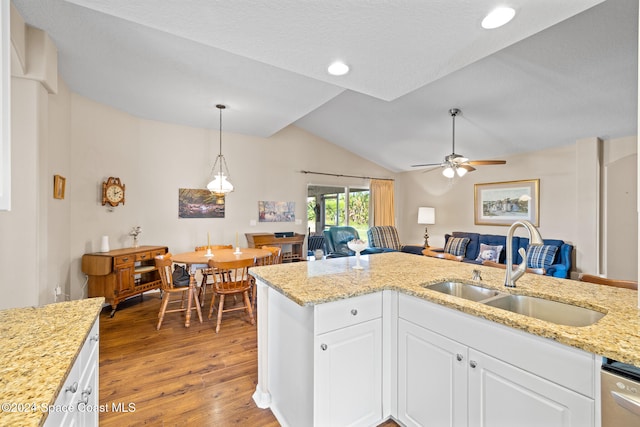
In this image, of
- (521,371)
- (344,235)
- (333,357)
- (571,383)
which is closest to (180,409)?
(333,357)

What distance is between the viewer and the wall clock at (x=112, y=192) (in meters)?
3.97

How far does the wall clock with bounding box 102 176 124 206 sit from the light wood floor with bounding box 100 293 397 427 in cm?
152

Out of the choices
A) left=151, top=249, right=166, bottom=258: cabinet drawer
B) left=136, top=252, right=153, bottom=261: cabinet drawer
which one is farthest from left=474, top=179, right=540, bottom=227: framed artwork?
left=136, top=252, right=153, bottom=261: cabinet drawer

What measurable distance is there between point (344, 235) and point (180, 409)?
4840 millimetres

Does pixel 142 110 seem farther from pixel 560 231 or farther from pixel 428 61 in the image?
pixel 560 231

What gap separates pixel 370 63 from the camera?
225cm

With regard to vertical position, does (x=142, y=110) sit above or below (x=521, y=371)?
above

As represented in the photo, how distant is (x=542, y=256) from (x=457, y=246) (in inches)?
55.3

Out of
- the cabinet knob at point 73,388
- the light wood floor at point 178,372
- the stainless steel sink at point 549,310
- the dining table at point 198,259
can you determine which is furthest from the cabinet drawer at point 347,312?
the dining table at point 198,259

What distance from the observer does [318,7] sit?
1661 mm

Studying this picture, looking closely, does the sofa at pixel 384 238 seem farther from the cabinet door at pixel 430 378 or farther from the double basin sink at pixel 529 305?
the cabinet door at pixel 430 378

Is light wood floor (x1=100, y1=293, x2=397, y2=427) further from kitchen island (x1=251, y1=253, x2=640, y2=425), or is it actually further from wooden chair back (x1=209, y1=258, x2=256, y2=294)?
wooden chair back (x1=209, y1=258, x2=256, y2=294)

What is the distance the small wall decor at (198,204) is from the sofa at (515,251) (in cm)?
448

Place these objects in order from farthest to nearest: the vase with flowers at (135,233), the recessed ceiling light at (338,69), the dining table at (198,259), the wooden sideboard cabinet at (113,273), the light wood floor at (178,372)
A: the vase with flowers at (135,233)
the wooden sideboard cabinet at (113,273)
the dining table at (198,259)
the recessed ceiling light at (338,69)
the light wood floor at (178,372)
